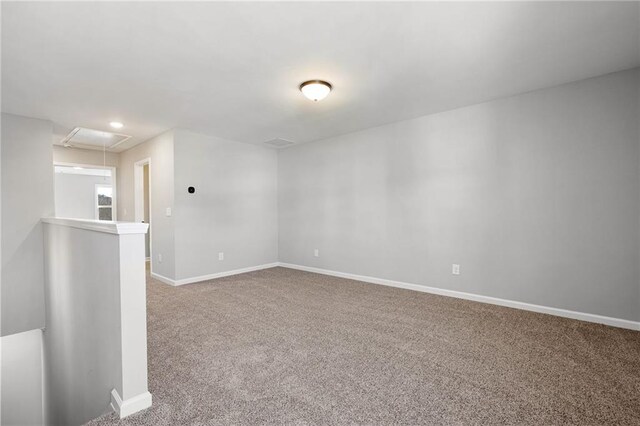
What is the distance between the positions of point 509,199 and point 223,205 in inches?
168

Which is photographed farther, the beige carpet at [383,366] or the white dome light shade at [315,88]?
the white dome light shade at [315,88]

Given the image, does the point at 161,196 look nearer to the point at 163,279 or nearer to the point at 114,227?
the point at 163,279

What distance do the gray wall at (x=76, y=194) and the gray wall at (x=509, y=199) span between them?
27.0ft

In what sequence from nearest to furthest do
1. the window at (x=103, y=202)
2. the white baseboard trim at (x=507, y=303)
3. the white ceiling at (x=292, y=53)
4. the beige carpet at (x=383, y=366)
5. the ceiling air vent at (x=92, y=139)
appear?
the beige carpet at (x=383, y=366) < the white ceiling at (x=292, y=53) < the white baseboard trim at (x=507, y=303) < the ceiling air vent at (x=92, y=139) < the window at (x=103, y=202)

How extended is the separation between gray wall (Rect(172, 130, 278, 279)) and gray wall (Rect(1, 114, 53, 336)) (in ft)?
5.42

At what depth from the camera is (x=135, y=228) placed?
1.76 meters

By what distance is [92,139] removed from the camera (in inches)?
202

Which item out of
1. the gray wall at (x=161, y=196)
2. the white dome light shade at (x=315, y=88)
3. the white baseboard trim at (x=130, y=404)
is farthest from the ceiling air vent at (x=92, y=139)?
the white baseboard trim at (x=130, y=404)

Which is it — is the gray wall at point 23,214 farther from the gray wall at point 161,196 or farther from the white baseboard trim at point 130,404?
the white baseboard trim at point 130,404

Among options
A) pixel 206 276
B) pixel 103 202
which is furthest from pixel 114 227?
pixel 103 202

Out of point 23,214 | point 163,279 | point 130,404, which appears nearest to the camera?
point 130,404

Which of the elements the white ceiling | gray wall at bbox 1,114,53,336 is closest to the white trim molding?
the white ceiling

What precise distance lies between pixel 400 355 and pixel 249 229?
388 centimetres

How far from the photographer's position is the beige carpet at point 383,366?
1653mm
